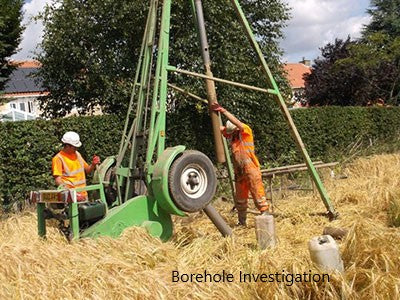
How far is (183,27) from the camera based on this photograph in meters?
11.8

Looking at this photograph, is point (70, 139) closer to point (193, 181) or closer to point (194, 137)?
point (193, 181)

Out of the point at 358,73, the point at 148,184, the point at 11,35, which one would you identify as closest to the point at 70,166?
the point at 148,184

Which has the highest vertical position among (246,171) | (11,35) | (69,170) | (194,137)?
(11,35)

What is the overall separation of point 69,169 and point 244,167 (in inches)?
92.5

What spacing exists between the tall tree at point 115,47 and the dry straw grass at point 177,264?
212 inches

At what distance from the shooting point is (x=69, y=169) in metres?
6.57

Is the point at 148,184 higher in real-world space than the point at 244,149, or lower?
lower

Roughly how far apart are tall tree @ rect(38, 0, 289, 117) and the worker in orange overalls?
4.84 m

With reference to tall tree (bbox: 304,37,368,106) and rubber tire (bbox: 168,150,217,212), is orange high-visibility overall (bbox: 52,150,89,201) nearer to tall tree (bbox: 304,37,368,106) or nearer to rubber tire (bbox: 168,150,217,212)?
rubber tire (bbox: 168,150,217,212)

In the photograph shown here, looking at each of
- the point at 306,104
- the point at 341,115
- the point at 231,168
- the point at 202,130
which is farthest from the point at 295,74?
the point at 231,168

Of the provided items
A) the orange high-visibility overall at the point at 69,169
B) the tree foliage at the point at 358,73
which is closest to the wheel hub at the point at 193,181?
the orange high-visibility overall at the point at 69,169

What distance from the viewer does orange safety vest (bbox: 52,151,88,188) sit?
255 inches

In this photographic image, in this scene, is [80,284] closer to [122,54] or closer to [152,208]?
[152,208]

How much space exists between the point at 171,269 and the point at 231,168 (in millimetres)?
3181
